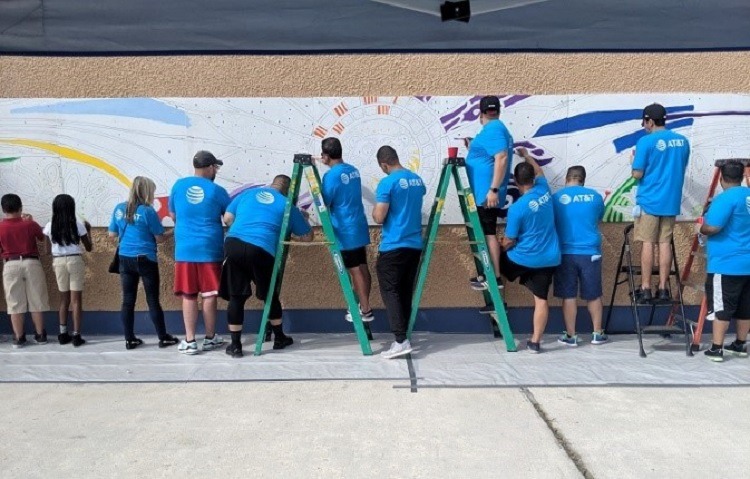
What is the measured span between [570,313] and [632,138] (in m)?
1.80

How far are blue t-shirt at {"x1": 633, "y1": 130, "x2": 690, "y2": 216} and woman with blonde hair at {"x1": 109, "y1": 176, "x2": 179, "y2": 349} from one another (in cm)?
431

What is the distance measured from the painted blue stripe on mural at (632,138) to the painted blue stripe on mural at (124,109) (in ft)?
13.4

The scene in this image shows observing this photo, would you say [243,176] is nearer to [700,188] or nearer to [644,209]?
[644,209]

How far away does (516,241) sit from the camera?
216 inches

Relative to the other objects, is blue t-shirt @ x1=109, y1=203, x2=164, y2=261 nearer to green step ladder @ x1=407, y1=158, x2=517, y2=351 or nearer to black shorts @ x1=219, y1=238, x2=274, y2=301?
black shorts @ x1=219, y1=238, x2=274, y2=301

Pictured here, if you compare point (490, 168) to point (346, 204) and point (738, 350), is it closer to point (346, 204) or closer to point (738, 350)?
point (346, 204)

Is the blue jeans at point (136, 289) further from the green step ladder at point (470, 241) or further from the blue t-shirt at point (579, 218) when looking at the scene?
the blue t-shirt at point (579, 218)

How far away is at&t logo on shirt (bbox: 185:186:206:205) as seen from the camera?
5480 mm

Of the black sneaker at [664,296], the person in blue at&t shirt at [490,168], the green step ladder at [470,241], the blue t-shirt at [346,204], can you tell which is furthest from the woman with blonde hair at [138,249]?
the black sneaker at [664,296]

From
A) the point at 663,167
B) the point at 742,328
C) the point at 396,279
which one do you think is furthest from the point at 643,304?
the point at 396,279

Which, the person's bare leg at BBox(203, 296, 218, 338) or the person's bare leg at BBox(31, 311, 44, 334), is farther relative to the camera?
the person's bare leg at BBox(31, 311, 44, 334)

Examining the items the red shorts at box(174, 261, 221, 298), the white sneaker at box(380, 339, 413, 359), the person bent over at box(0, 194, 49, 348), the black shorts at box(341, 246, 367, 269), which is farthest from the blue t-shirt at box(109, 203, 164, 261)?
the white sneaker at box(380, 339, 413, 359)

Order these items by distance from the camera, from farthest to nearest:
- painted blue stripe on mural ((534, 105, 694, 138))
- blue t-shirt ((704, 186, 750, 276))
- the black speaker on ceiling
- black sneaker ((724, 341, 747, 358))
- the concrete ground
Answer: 1. painted blue stripe on mural ((534, 105, 694, 138))
2. the black speaker on ceiling
3. black sneaker ((724, 341, 747, 358))
4. blue t-shirt ((704, 186, 750, 276))
5. the concrete ground

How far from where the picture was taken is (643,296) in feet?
18.0
